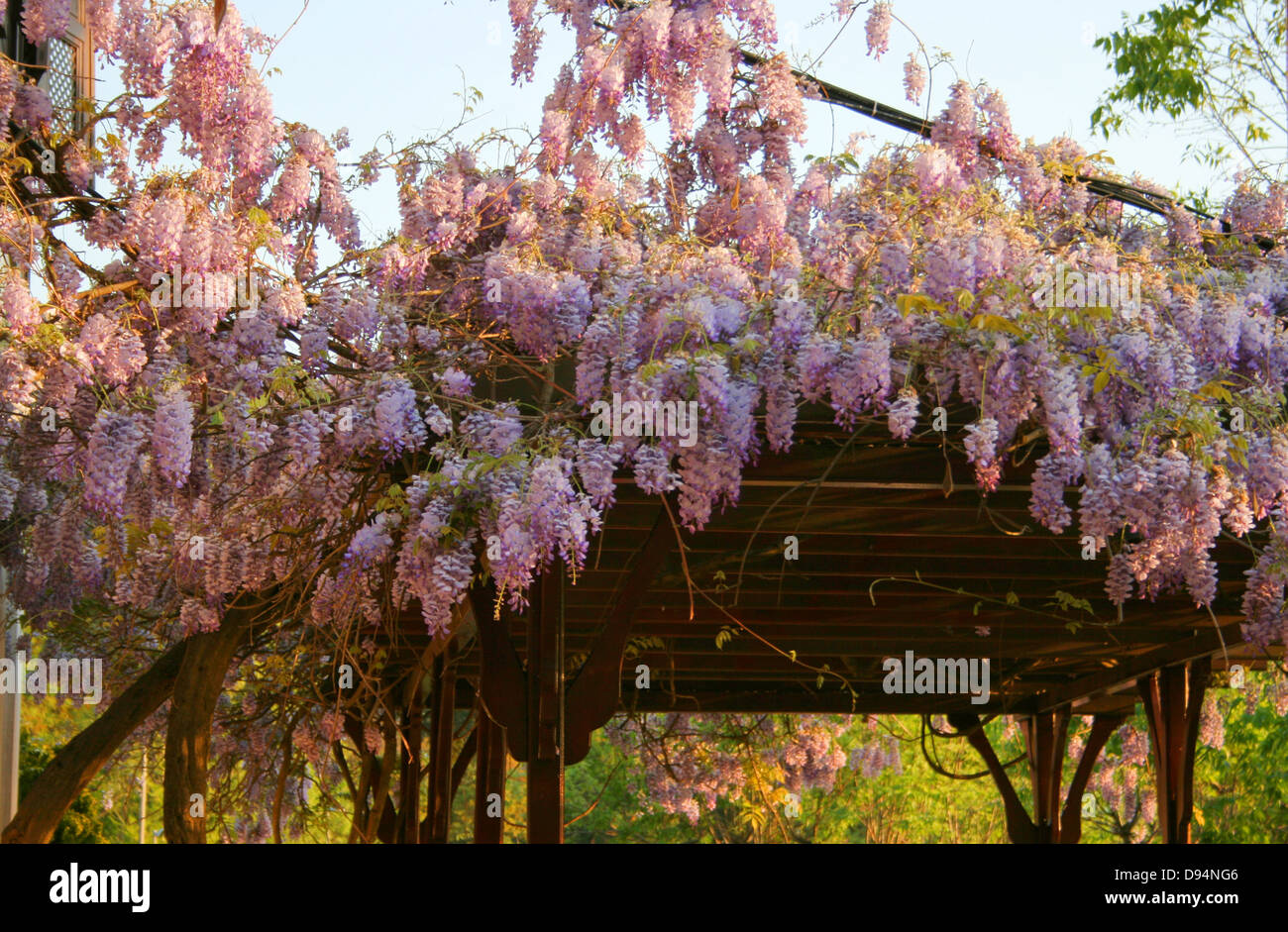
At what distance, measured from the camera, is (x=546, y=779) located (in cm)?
479

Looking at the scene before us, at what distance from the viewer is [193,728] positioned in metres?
5.61

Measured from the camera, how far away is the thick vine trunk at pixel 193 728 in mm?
5566

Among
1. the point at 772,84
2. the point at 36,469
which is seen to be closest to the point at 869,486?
the point at 772,84

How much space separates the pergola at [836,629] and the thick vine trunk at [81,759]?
1171 mm

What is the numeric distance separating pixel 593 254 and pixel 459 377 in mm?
700

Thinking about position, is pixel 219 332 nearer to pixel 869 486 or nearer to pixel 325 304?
pixel 325 304

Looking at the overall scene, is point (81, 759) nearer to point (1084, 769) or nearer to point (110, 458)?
point (110, 458)

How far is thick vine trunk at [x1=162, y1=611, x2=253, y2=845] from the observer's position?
557 cm

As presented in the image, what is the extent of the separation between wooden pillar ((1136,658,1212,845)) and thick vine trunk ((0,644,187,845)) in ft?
16.1
